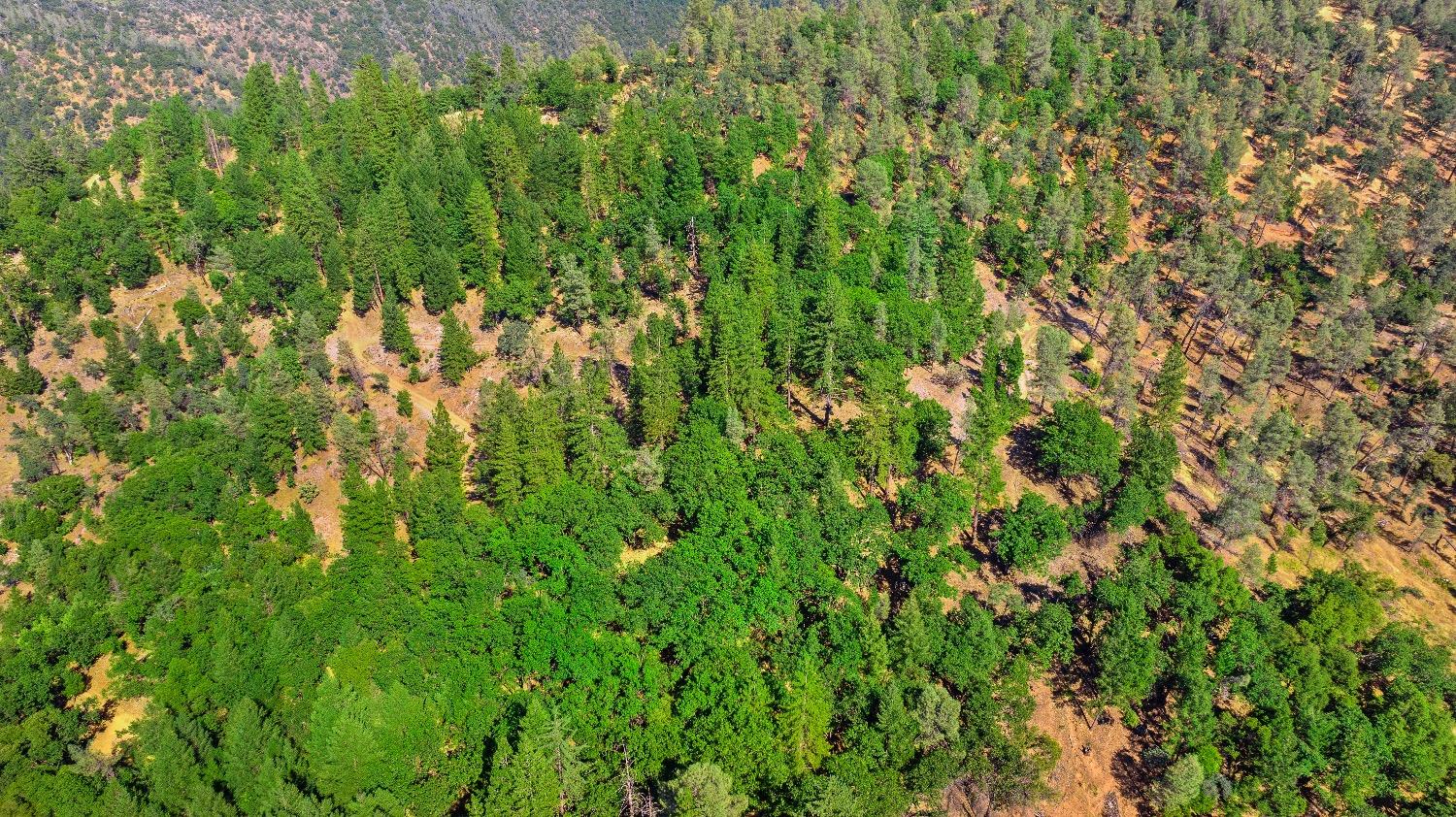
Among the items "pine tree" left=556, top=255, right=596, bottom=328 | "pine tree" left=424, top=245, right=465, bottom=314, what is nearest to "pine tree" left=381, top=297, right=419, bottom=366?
"pine tree" left=424, top=245, right=465, bottom=314

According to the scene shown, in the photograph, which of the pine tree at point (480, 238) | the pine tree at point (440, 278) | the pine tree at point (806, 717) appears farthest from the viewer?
the pine tree at point (480, 238)

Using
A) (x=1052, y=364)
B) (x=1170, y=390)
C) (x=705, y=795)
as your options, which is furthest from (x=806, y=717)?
(x=1170, y=390)

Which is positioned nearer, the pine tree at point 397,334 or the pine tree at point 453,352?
the pine tree at point 453,352

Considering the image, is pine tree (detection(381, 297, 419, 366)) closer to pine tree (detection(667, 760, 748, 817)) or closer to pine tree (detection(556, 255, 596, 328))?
pine tree (detection(556, 255, 596, 328))

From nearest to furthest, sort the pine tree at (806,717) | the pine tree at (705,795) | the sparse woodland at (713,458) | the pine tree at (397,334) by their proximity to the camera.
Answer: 1. the pine tree at (705,795)
2. the pine tree at (806,717)
3. the sparse woodland at (713,458)
4. the pine tree at (397,334)

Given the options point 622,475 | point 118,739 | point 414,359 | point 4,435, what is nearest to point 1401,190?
point 622,475

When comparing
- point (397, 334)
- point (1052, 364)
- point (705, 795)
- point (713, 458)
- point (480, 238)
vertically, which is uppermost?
point (480, 238)

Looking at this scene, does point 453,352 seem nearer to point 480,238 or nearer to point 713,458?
point 480,238

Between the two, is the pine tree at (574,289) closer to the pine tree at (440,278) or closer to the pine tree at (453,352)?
the pine tree at (453,352)

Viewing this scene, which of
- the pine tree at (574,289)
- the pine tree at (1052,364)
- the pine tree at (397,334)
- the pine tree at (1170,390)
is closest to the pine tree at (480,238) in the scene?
the pine tree at (574,289)
